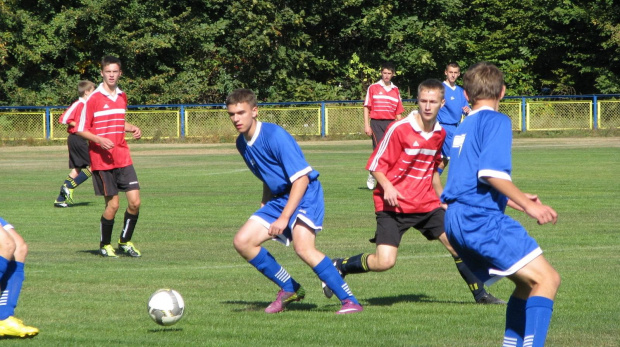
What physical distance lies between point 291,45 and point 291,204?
37037 mm

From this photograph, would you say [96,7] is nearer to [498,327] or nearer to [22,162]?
[22,162]

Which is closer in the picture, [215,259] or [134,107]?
[215,259]

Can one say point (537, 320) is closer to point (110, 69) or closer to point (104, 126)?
point (110, 69)

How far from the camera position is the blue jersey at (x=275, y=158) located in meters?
6.80

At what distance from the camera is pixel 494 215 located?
5.03m

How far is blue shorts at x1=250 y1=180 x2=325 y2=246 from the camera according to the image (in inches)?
275

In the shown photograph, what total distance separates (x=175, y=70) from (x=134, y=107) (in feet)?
19.3

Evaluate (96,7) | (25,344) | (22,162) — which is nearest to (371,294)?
(25,344)

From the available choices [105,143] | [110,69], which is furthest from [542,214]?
[110,69]

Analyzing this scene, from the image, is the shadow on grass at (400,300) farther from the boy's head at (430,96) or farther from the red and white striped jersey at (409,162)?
the boy's head at (430,96)

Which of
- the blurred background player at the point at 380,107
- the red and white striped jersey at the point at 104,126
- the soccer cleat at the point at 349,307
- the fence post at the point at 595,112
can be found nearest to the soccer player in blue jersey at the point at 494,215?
the soccer cleat at the point at 349,307

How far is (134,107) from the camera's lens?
3759 cm

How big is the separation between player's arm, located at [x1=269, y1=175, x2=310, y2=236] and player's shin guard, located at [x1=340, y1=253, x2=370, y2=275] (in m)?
0.93

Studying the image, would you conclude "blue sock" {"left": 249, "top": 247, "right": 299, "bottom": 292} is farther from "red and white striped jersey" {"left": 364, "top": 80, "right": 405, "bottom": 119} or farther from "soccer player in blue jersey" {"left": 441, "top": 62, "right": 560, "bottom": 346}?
"red and white striped jersey" {"left": 364, "top": 80, "right": 405, "bottom": 119}
